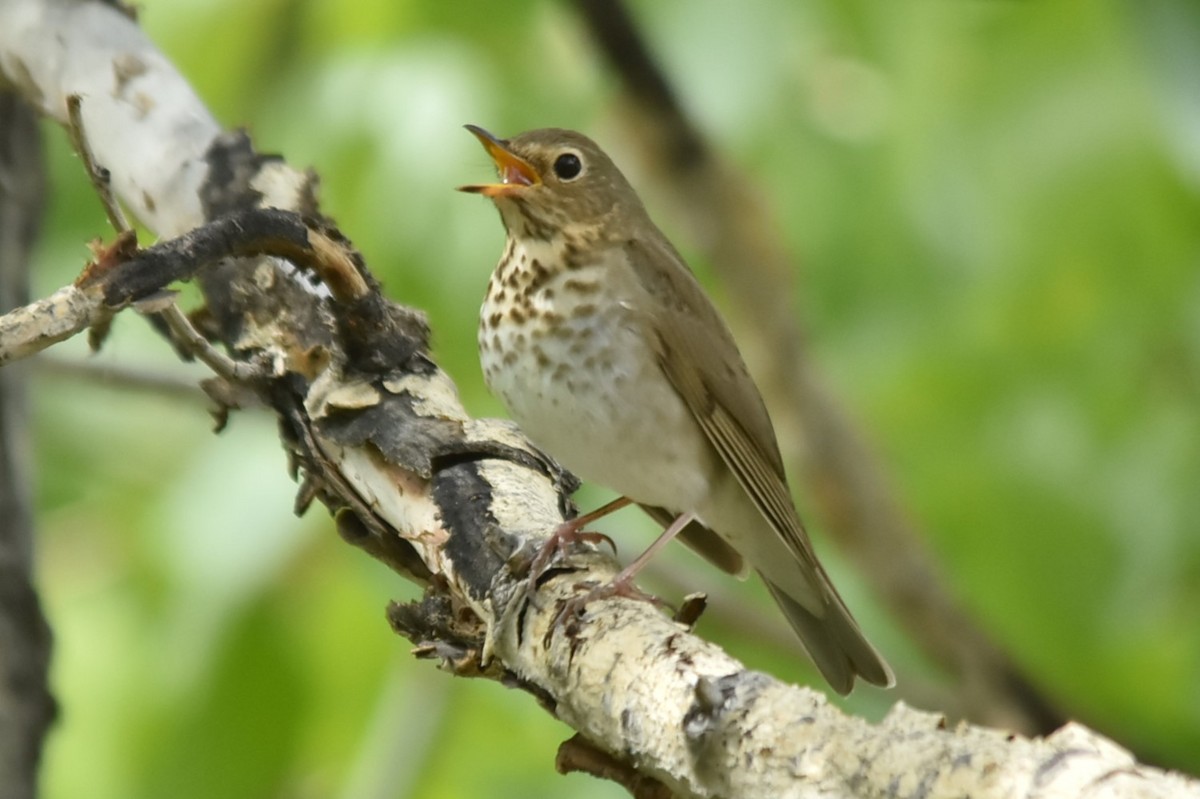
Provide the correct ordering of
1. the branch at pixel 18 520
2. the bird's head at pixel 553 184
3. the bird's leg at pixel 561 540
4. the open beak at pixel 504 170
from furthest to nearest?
1. the bird's head at pixel 553 184
2. the open beak at pixel 504 170
3. the branch at pixel 18 520
4. the bird's leg at pixel 561 540

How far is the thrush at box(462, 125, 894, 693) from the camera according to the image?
355 centimetres

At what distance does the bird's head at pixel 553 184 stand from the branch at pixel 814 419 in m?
0.61

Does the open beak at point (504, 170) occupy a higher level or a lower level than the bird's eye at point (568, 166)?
lower

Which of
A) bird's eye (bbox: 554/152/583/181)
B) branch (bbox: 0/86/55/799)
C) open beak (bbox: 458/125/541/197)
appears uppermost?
bird's eye (bbox: 554/152/583/181)

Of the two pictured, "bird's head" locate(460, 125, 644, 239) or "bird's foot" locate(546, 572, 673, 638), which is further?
"bird's head" locate(460, 125, 644, 239)

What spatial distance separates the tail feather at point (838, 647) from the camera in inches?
150

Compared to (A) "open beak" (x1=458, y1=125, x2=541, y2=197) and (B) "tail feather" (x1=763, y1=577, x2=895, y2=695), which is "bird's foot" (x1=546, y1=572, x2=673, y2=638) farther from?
(A) "open beak" (x1=458, y1=125, x2=541, y2=197)

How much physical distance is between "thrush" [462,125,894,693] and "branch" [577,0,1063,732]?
0.73 meters

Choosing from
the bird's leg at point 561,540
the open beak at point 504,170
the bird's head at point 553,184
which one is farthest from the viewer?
the bird's head at point 553,184

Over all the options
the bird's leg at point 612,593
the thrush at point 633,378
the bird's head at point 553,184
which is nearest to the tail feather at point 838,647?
the thrush at point 633,378

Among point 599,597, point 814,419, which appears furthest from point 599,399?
point 814,419

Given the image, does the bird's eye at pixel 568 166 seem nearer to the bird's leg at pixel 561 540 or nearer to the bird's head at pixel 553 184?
the bird's head at pixel 553 184

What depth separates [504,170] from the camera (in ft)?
13.3

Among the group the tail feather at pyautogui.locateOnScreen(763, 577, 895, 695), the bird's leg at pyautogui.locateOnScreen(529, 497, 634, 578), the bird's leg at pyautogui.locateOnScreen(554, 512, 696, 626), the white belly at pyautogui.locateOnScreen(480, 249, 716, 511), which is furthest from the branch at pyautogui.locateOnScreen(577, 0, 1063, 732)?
the bird's leg at pyautogui.locateOnScreen(554, 512, 696, 626)
